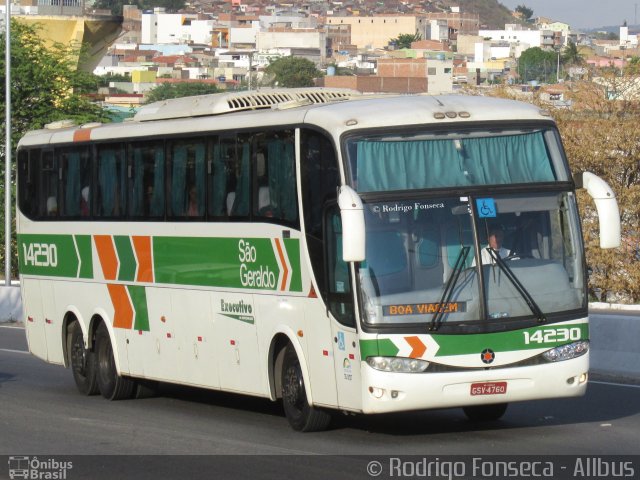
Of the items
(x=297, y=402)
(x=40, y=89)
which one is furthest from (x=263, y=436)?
(x=40, y=89)

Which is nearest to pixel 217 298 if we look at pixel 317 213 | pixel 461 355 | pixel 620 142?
pixel 317 213

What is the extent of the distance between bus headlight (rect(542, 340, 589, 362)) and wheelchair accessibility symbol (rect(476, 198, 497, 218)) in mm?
1249

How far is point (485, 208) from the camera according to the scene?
1209 cm

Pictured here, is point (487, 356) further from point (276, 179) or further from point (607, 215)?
point (276, 179)

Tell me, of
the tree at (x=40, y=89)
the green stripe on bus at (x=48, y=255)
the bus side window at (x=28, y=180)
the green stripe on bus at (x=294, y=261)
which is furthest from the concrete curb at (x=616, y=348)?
the tree at (x=40, y=89)

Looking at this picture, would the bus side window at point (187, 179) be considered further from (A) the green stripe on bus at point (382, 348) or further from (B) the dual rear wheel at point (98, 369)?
(A) the green stripe on bus at point (382, 348)

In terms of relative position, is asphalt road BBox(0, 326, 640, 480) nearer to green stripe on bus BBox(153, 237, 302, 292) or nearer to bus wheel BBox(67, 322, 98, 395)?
bus wheel BBox(67, 322, 98, 395)

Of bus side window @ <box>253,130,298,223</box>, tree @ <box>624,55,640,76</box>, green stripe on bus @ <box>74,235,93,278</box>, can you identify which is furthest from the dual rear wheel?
tree @ <box>624,55,640,76</box>

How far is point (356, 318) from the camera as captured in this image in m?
11.9

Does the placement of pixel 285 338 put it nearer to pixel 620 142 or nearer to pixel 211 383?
pixel 211 383

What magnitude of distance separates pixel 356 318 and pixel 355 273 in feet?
1.21

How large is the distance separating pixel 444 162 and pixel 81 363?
7185 millimetres

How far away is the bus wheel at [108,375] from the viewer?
17.0 m

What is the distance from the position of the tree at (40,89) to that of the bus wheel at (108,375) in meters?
35.5
